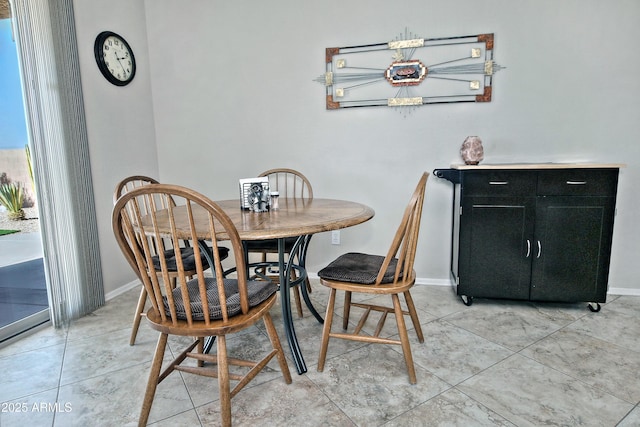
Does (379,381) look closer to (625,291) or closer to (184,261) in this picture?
(184,261)

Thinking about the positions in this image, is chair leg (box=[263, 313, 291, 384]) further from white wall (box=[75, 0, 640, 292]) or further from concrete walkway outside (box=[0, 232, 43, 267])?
concrete walkway outside (box=[0, 232, 43, 267])

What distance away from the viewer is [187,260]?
77.0 inches

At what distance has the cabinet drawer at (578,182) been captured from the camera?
210 cm

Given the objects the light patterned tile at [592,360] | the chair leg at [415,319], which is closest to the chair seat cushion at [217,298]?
the chair leg at [415,319]

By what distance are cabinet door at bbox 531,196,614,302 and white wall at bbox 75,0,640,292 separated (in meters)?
0.49

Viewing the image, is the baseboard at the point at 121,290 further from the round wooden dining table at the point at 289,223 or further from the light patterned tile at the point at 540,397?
the light patterned tile at the point at 540,397

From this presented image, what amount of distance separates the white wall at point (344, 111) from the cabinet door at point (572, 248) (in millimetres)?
489

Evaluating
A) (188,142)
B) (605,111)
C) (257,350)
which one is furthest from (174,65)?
(605,111)

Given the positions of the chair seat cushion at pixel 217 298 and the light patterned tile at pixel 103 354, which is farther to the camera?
the light patterned tile at pixel 103 354

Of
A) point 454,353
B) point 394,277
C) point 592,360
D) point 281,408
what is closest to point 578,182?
point 592,360

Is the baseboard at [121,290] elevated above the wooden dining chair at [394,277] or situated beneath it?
situated beneath

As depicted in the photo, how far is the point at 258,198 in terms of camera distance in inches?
72.6

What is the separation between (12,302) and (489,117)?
3506 mm

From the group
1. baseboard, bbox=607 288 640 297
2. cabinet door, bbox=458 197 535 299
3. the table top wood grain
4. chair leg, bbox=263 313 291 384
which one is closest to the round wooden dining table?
the table top wood grain
